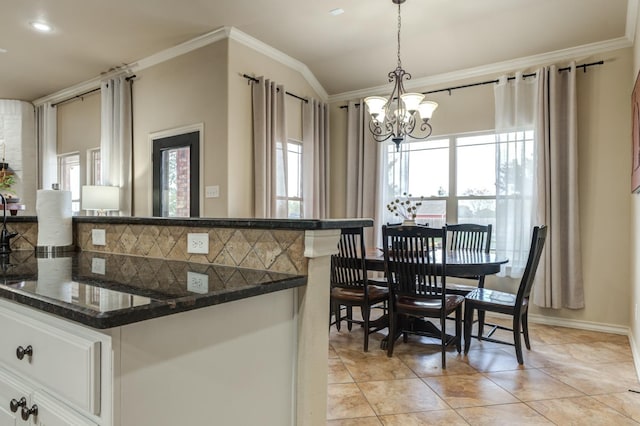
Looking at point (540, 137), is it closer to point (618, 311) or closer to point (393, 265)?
A: point (618, 311)

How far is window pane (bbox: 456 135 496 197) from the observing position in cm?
440

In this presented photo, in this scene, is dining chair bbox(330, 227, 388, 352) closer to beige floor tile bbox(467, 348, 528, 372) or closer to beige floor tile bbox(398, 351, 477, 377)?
beige floor tile bbox(398, 351, 477, 377)

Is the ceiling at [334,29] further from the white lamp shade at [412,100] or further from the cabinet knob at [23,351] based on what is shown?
the cabinet knob at [23,351]

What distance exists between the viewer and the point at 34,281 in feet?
3.78

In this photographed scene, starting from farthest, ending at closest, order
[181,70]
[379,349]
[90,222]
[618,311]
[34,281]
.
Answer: [181,70] → [618,311] → [379,349] → [90,222] → [34,281]

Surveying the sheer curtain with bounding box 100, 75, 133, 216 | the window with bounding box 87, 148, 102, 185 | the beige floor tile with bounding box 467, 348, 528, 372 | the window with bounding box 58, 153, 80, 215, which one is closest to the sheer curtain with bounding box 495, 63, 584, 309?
the beige floor tile with bounding box 467, 348, 528, 372

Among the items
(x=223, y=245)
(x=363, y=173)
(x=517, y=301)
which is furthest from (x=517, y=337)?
(x=363, y=173)

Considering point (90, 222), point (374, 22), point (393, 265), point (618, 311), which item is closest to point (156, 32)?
point (374, 22)

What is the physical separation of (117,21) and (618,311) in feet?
18.1

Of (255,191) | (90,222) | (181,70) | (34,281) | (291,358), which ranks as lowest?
(291,358)

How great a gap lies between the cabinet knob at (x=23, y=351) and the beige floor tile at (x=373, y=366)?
204cm

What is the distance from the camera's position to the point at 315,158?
5043 millimetres

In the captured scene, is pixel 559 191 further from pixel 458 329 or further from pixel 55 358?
pixel 55 358

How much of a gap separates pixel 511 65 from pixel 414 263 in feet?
8.86
